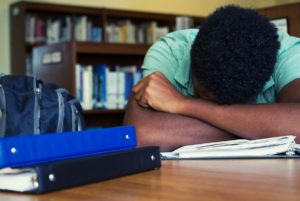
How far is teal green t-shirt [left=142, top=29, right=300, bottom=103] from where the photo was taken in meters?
1.35

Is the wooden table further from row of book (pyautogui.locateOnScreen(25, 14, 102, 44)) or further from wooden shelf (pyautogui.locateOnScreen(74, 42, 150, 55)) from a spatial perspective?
row of book (pyautogui.locateOnScreen(25, 14, 102, 44))

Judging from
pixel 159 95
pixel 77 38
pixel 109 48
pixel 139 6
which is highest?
pixel 139 6

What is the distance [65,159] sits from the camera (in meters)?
0.70

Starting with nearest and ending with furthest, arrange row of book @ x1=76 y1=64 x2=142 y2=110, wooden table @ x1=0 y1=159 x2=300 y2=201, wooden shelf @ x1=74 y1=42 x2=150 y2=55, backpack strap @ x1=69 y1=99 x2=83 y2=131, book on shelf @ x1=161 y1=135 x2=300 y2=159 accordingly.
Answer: wooden table @ x1=0 y1=159 x2=300 y2=201
book on shelf @ x1=161 y1=135 x2=300 y2=159
backpack strap @ x1=69 y1=99 x2=83 y2=131
wooden shelf @ x1=74 y1=42 x2=150 y2=55
row of book @ x1=76 y1=64 x2=142 y2=110

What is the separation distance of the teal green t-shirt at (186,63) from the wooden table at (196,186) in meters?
0.48

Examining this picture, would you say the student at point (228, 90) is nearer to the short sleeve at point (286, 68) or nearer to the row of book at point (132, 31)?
the short sleeve at point (286, 68)

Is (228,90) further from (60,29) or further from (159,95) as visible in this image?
(60,29)

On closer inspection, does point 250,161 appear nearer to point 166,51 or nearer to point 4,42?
point 166,51

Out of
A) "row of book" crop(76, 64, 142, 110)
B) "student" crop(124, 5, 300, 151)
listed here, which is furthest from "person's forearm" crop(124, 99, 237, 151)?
"row of book" crop(76, 64, 142, 110)

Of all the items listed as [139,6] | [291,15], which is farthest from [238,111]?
[139,6]

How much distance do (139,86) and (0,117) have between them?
0.37 m

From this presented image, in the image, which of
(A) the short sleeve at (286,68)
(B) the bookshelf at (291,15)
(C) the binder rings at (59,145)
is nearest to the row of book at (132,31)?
(B) the bookshelf at (291,15)

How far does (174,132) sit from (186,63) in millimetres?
267

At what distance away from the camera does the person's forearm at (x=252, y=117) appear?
1.21 meters
